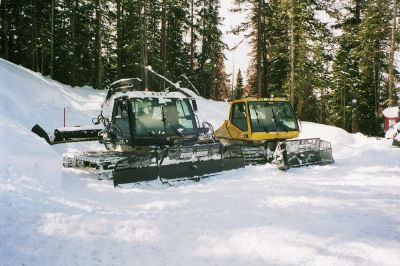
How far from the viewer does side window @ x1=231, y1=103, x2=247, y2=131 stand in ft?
45.0

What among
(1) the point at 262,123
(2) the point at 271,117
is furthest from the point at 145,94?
(2) the point at 271,117

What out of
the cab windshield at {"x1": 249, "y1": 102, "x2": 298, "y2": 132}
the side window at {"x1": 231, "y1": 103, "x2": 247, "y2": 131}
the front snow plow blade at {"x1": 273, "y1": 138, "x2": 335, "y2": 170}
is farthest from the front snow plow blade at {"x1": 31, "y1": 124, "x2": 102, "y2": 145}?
the front snow plow blade at {"x1": 273, "y1": 138, "x2": 335, "y2": 170}

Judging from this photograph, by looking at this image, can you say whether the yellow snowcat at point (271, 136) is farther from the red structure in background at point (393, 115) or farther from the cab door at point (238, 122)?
the red structure in background at point (393, 115)

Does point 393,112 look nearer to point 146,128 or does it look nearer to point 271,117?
point 271,117

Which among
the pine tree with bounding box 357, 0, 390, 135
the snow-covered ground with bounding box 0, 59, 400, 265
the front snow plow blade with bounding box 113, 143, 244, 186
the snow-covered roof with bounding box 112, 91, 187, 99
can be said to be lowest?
the snow-covered ground with bounding box 0, 59, 400, 265

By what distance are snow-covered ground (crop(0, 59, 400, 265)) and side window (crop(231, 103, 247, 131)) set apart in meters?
2.39

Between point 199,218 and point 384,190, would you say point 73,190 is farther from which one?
point 384,190

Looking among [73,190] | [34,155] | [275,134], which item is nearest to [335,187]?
[275,134]

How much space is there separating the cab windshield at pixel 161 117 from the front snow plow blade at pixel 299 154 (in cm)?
266

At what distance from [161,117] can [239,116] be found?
378cm

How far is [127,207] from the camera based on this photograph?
7.32 m

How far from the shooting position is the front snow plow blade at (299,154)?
1177cm

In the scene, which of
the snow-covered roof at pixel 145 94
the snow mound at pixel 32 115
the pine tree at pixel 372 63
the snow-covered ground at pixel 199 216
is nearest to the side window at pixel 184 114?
the snow-covered roof at pixel 145 94

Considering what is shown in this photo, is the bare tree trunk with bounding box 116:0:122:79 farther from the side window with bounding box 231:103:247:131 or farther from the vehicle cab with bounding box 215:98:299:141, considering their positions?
A: the vehicle cab with bounding box 215:98:299:141
